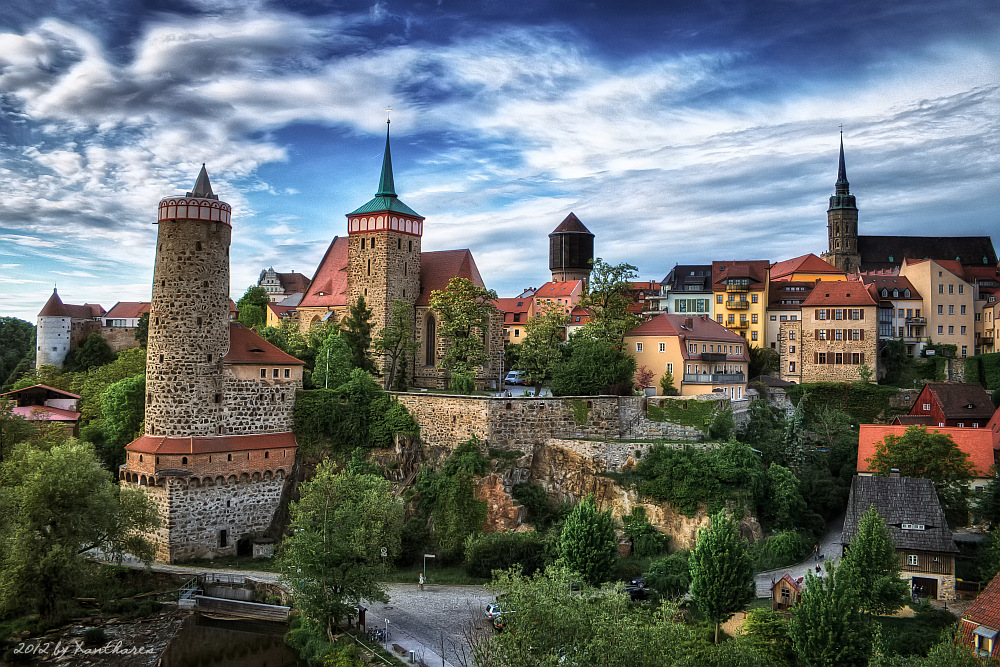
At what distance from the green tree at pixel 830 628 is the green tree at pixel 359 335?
2862 centimetres

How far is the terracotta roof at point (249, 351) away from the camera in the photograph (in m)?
39.3

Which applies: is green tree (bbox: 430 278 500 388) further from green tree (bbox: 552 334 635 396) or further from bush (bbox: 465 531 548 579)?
bush (bbox: 465 531 548 579)

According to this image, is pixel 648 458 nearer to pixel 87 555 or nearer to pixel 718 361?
pixel 718 361

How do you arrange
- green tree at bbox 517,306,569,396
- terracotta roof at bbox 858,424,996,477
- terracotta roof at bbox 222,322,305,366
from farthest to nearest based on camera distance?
green tree at bbox 517,306,569,396, terracotta roof at bbox 858,424,996,477, terracotta roof at bbox 222,322,305,366

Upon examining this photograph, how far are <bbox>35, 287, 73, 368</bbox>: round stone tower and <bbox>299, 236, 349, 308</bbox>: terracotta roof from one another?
27131 millimetres

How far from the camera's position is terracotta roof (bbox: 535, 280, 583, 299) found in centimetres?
7806

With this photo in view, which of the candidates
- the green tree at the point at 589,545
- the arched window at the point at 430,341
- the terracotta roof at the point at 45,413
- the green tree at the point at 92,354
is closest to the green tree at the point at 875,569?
the green tree at the point at 589,545

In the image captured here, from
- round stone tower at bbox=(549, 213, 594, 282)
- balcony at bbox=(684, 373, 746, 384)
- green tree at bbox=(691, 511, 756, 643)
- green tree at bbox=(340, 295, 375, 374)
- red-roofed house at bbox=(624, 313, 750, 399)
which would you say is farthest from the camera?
round stone tower at bbox=(549, 213, 594, 282)

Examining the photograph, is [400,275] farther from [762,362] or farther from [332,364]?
[762,362]

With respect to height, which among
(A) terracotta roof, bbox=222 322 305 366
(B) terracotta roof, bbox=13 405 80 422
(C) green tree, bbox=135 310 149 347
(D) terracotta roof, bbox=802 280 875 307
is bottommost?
(B) terracotta roof, bbox=13 405 80 422

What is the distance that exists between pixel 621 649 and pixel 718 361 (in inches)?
1333

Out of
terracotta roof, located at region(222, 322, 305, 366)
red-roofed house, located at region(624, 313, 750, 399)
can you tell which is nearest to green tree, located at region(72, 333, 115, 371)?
terracotta roof, located at region(222, 322, 305, 366)

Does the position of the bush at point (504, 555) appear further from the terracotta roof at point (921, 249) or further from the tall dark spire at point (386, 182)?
the terracotta roof at point (921, 249)

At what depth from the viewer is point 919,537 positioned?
3169cm
